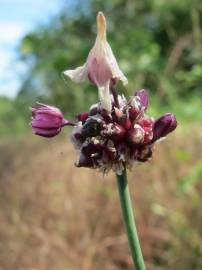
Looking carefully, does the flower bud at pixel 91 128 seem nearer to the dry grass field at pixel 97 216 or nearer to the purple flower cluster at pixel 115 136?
the purple flower cluster at pixel 115 136

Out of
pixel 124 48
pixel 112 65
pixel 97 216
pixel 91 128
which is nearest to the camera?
pixel 112 65

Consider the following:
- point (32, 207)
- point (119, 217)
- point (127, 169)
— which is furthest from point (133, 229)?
point (32, 207)

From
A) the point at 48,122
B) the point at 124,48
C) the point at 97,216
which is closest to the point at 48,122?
the point at 48,122

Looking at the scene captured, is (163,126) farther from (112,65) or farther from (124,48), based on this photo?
(124,48)

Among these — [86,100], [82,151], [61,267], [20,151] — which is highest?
[86,100]

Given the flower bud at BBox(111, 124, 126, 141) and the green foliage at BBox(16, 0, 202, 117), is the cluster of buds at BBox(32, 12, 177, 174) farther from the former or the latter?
the green foliage at BBox(16, 0, 202, 117)

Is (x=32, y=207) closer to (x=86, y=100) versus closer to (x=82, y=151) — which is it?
(x=86, y=100)
